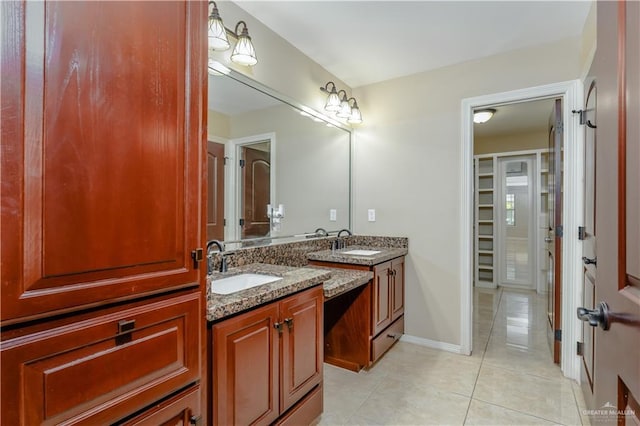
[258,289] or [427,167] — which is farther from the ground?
[427,167]

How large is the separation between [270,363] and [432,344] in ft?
6.30

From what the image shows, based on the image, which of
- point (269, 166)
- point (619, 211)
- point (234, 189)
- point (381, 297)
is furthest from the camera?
point (381, 297)

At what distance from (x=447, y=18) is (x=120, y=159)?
2227 mm

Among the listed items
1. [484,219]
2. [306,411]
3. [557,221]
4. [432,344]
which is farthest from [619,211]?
[484,219]

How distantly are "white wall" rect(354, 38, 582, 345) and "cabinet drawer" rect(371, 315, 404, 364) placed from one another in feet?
0.46

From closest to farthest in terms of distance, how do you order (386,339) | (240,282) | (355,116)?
(240,282), (386,339), (355,116)

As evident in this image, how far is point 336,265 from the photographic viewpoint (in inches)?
98.1

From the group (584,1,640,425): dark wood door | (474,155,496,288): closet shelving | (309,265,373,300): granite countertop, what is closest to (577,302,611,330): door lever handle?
(584,1,640,425): dark wood door

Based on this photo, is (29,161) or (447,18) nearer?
(29,161)

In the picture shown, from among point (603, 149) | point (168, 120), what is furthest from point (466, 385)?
point (168, 120)

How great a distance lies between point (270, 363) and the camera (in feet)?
4.78

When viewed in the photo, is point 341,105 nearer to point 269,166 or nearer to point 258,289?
point 269,166

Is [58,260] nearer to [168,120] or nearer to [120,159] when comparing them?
[120,159]

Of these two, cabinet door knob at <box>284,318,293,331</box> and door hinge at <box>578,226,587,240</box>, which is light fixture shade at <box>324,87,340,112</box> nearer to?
cabinet door knob at <box>284,318,293,331</box>
